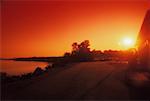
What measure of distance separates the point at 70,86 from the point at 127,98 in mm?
4518

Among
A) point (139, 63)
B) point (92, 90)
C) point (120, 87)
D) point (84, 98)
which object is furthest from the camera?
point (139, 63)

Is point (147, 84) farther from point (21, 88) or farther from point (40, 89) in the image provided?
point (21, 88)

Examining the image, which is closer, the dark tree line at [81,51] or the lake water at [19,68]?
the lake water at [19,68]

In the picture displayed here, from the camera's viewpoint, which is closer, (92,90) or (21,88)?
(92,90)

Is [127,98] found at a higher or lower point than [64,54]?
lower

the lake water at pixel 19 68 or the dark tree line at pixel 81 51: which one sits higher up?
the dark tree line at pixel 81 51

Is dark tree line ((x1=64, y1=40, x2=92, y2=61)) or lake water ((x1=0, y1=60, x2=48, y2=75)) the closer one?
lake water ((x1=0, y1=60, x2=48, y2=75))

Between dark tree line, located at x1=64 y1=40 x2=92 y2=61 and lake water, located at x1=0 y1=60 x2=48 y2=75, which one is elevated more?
dark tree line, located at x1=64 y1=40 x2=92 y2=61

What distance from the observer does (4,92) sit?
1620cm

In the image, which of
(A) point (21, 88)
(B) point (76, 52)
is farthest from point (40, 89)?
(B) point (76, 52)

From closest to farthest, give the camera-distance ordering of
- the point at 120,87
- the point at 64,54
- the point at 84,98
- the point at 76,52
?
the point at 84,98 < the point at 120,87 < the point at 76,52 < the point at 64,54

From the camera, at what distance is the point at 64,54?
280 feet

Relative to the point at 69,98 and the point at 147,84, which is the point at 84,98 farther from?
the point at 147,84

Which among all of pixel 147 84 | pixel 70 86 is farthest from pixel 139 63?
pixel 70 86
